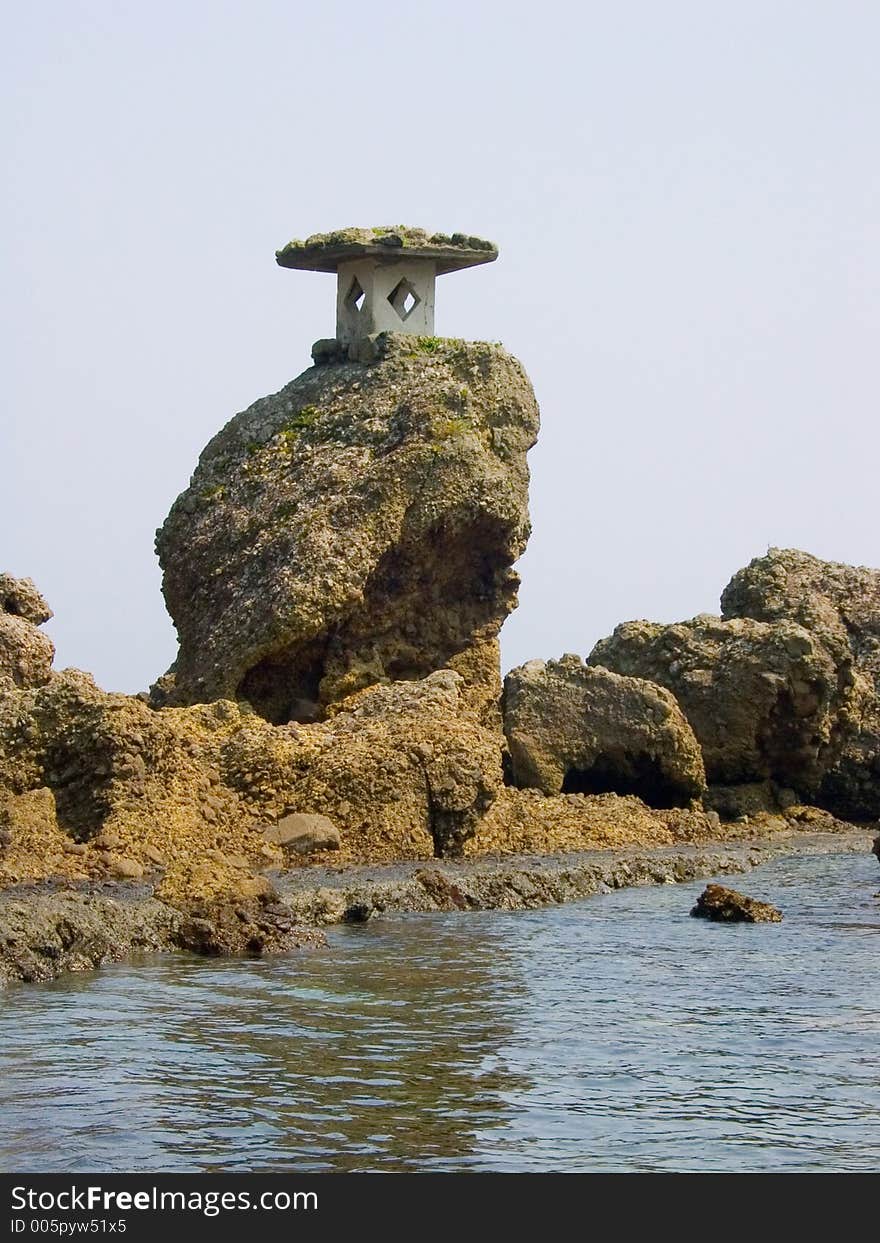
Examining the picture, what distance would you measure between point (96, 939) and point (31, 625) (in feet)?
32.9

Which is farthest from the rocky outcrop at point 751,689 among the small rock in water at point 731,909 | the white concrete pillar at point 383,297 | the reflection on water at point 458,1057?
the reflection on water at point 458,1057

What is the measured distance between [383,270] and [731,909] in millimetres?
14752

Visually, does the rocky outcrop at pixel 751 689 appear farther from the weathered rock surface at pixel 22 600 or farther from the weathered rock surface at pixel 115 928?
the weathered rock surface at pixel 115 928

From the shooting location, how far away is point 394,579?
31500 mm

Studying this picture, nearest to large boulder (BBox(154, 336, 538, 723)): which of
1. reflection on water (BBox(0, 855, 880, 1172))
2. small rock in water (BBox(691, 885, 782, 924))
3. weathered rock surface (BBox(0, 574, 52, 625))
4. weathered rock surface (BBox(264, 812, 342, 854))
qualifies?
weathered rock surface (BBox(0, 574, 52, 625))

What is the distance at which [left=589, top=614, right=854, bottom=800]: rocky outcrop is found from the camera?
1323 inches

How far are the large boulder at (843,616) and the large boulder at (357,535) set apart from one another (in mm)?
6069

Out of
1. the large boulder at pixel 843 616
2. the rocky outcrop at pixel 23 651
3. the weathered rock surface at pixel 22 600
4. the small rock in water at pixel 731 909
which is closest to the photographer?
the small rock in water at pixel 731 909

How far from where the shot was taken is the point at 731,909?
77.6 ft

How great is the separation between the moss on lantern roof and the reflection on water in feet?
49.1

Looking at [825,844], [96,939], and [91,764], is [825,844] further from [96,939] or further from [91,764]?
[96,939]

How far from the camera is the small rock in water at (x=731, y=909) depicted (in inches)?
931

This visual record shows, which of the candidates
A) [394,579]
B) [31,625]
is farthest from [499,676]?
[31,625]

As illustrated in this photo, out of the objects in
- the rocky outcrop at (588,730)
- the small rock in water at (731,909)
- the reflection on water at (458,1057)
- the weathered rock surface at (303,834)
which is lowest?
the reflection on water at (458,1057)
